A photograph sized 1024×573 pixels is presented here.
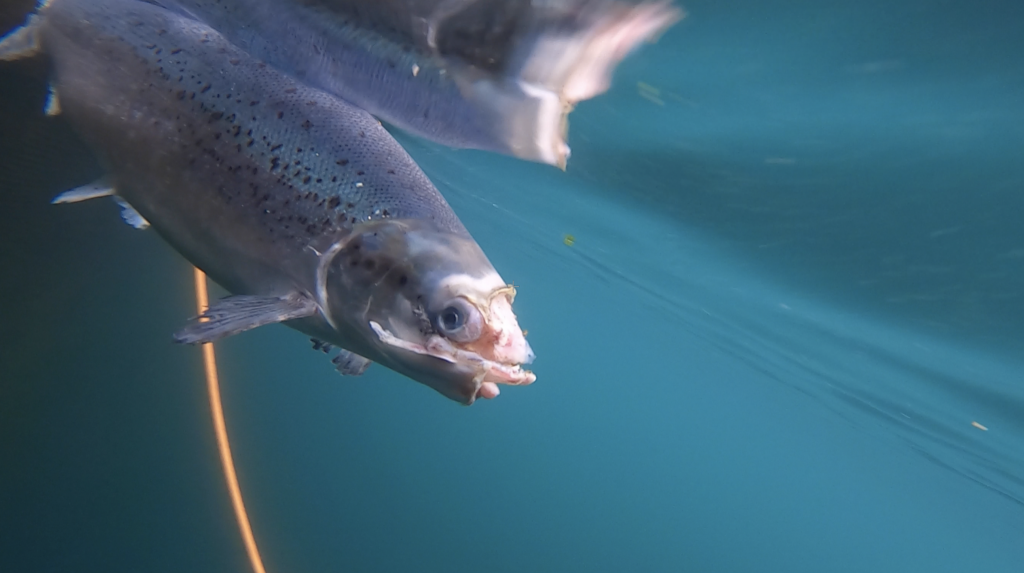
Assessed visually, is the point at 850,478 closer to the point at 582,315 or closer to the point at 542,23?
the point at 582,315

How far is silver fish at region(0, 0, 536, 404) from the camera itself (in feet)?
7.86

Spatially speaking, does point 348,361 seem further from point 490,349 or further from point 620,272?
point 620,272

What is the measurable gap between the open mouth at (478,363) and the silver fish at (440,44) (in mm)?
2468

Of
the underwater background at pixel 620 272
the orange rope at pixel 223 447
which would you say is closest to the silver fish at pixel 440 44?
the underwater background at pixel 620 272

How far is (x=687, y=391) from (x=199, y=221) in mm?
40084

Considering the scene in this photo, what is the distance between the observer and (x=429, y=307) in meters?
2.39

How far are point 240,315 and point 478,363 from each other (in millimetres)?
1047

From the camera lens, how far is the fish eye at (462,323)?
7.61ft

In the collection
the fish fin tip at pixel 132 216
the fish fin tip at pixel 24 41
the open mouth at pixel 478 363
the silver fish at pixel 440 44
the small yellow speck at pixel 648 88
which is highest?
the small yellow speck at pixel 648 88

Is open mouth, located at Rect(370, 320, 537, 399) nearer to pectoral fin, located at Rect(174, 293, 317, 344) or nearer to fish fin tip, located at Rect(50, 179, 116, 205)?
pectoral fin, located at Rect(174, 293, 317, 344)

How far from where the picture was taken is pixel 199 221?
2846mm

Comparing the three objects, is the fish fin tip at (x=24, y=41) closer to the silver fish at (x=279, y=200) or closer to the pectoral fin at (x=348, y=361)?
the silver fish at (x=279, y=200)

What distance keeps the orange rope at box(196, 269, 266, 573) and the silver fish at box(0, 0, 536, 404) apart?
183 inches

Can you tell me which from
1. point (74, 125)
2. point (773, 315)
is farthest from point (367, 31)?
point (773, 315)
